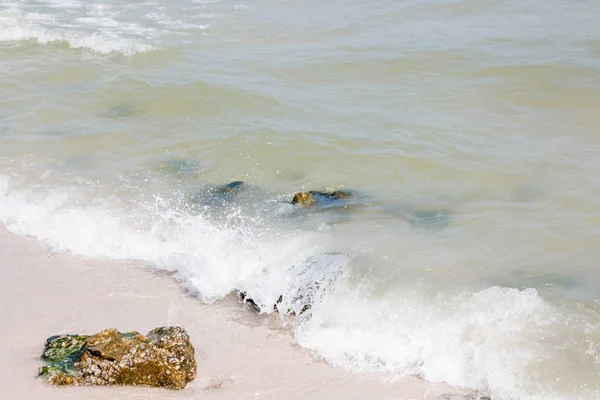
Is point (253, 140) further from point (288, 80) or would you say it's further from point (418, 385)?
point (418, 385)

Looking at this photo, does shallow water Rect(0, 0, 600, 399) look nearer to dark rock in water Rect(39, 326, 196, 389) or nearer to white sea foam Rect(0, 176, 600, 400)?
white sea foam Rect(0, 176, 600, 400)

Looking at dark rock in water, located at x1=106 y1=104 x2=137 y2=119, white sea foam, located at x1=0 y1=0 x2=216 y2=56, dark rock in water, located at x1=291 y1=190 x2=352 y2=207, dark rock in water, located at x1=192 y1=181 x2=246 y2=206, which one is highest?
white sea foam, located at x1=0 y1=0 x2=216 y2=56

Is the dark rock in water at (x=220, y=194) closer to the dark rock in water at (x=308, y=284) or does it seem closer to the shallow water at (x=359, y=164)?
the shallow water at (x=359, y=164)

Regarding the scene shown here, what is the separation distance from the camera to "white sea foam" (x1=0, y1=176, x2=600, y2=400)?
6781 millimetres

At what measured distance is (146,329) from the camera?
24.1 feet

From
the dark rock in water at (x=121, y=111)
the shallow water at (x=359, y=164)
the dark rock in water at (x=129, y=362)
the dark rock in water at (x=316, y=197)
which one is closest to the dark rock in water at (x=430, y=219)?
→ the shallow water at (x=359, y=164)

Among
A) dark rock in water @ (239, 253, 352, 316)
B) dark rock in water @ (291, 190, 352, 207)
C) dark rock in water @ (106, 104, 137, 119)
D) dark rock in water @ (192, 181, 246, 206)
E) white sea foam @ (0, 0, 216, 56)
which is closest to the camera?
dark rock in water @ (239, 253, 352, 316)

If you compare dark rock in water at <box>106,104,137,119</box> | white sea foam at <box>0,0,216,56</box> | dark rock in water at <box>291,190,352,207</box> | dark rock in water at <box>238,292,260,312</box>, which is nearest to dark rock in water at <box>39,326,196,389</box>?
dark rock in water at <box>238,292,260,312</box>

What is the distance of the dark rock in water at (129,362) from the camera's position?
6.30 metres

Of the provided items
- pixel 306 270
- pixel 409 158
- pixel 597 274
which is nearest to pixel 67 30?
pixel 409 158

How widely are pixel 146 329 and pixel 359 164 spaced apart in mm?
4666

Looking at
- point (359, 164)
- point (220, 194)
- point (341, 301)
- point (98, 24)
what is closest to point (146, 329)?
point (341, 301)

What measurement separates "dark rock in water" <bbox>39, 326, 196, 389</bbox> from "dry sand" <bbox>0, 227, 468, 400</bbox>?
84 millimetres

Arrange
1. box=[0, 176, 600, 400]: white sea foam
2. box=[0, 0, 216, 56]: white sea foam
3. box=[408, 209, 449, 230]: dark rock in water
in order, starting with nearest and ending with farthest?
1. box=[0, 176, 600, 400]: white sea foam
2. box=[408, 209, 449, 230]: dark rock in water
3. box=[0, 0, 216, 56]: white sea foam
